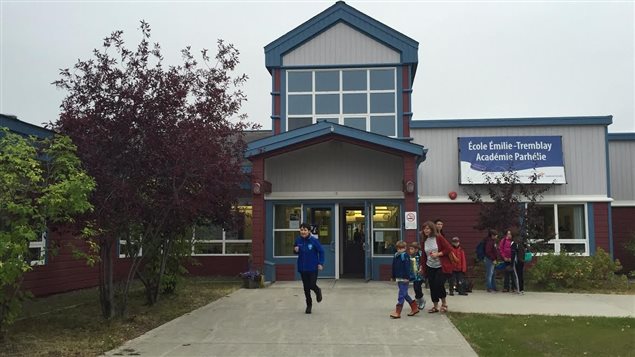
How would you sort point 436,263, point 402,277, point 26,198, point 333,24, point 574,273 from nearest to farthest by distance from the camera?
point 26,198 → point 402,277 → point 436,263 → point 574,273 → point 333,24

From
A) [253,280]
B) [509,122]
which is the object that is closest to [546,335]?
[253,280]

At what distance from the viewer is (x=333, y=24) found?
18.4 meters

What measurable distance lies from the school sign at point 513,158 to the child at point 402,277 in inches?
336

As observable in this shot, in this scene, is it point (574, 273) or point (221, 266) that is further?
point (221, 266)

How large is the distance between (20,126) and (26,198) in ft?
12.4

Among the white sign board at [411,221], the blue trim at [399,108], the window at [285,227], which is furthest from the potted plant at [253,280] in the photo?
the blue trim at [399,108]

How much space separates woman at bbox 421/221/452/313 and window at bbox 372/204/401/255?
5902 millimetres

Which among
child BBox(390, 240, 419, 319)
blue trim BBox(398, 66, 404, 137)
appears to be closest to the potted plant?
child BBox(390, 240, 419, 319)

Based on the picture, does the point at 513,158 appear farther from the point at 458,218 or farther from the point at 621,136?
the point at 621,136

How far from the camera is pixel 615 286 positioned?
14781 millimetres

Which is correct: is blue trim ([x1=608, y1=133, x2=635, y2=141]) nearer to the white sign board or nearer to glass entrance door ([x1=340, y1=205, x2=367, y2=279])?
the white sign board

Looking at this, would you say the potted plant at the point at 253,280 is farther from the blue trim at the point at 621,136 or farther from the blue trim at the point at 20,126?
the blue trim at the point at 621,136

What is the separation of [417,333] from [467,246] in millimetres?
9783

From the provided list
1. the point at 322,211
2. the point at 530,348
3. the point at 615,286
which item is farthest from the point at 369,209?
the point at 530,348
